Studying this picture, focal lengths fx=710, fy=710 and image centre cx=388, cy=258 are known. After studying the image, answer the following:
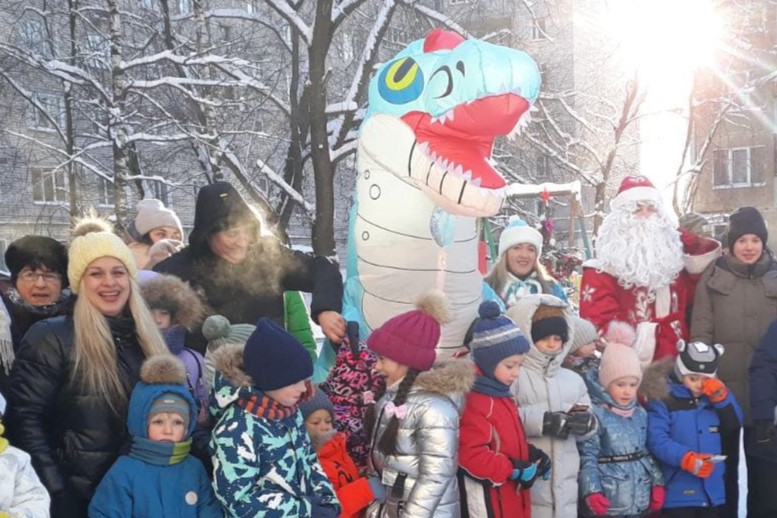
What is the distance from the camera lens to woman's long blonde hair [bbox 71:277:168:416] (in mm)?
2443

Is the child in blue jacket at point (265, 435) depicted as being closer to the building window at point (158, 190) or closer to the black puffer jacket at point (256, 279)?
the black puffer jacket at point (256, 279)

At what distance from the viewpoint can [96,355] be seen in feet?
8.10

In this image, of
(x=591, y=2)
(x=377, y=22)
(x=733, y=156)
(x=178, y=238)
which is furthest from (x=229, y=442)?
(x=733, y=156)

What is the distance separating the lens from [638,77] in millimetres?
14070

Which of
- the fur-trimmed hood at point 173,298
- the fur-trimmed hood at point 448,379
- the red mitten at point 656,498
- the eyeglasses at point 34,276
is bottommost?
the red mitten at point 656,498

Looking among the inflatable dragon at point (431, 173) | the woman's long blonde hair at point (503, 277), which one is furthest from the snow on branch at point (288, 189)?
the inflatable dragon at point (431, 173)

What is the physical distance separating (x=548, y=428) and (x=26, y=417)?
206cm

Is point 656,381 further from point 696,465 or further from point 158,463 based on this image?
point 158,463

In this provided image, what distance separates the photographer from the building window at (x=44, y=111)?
39.7 ft

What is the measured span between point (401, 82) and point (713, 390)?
2157 millimetres

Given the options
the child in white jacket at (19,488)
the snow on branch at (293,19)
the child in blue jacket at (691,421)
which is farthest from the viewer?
the snow on branch at (293,19)

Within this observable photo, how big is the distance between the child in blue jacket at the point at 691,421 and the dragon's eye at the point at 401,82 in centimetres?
182

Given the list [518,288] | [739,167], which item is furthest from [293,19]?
[739,167]

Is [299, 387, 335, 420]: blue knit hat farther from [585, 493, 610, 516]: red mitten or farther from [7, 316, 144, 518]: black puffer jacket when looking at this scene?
[585, 493, 610, 516]: red mitten
